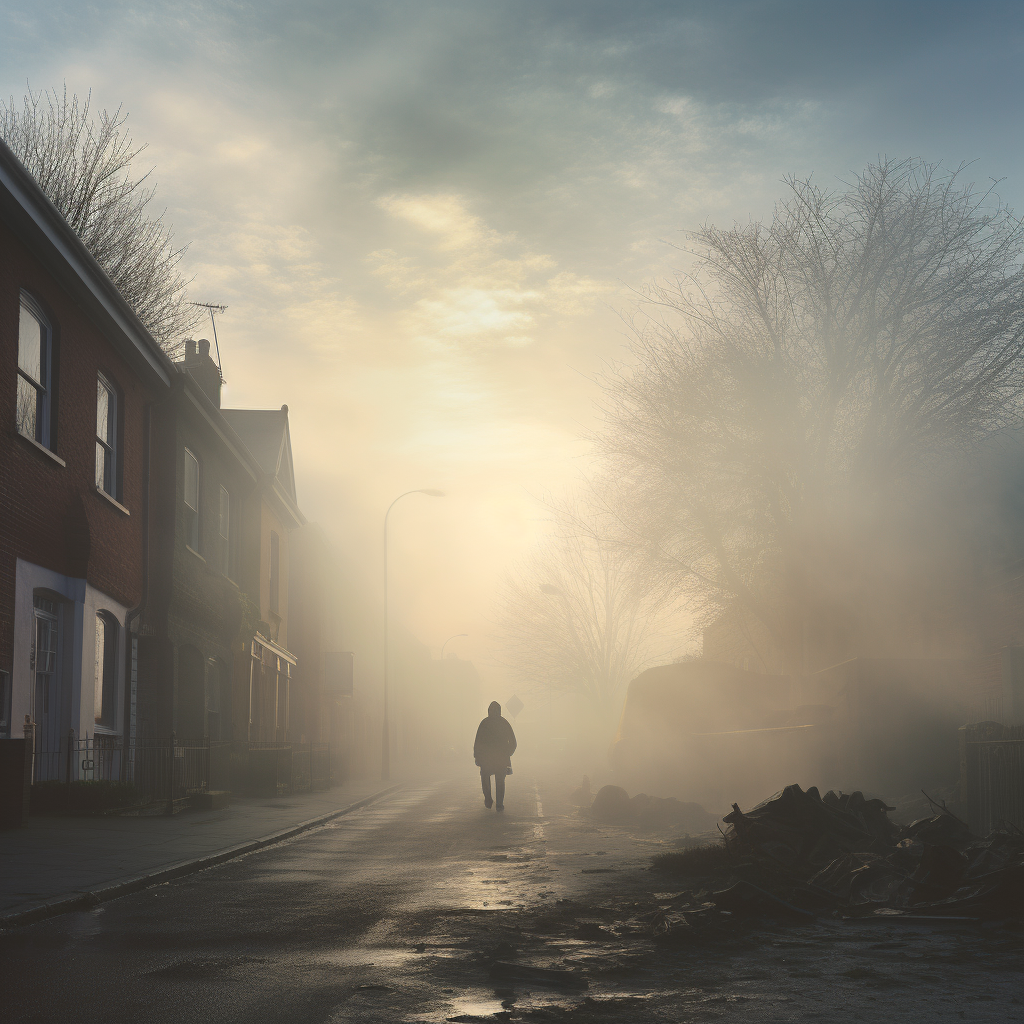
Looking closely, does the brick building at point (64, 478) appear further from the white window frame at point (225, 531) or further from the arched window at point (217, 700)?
the white window frame at point (225, 531)

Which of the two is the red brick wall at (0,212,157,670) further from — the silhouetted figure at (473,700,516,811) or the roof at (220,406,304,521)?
the roof at (220,406,304,521)

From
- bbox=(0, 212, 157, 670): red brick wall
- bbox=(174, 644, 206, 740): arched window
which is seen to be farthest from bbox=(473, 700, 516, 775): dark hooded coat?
bbox=(0, 212, 157, 670): red brick wall

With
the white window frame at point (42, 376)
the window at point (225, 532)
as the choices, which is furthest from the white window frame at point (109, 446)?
the window at point (225, 532)

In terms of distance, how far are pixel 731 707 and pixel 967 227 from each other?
1053cm

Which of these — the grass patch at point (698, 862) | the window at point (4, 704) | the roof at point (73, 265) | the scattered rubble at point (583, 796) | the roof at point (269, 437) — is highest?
the roof at point (269, 437)

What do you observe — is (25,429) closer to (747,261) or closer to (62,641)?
(62,641)

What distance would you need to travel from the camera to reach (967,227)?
1948cm

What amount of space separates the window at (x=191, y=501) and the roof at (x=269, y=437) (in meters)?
7.05

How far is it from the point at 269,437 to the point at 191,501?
30.6ft

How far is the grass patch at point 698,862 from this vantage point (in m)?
8.49

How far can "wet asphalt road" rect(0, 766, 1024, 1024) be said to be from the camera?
434 centimetres

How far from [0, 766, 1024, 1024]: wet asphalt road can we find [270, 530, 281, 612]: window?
2026 centimetres

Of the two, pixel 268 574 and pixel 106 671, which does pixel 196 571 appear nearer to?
pixel 106 671

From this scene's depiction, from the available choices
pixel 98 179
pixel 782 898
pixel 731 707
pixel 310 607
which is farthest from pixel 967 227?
pixel 310 607
